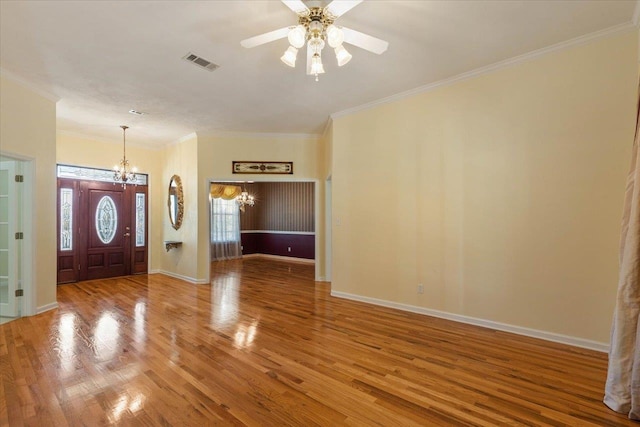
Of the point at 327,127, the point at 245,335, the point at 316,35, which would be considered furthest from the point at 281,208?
the point at 316,35

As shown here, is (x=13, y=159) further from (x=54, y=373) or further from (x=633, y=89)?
(x=633, y=89)

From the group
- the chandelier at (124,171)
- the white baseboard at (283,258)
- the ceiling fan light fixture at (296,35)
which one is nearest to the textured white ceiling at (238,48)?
the ceiling fan light fixture at (296,35)

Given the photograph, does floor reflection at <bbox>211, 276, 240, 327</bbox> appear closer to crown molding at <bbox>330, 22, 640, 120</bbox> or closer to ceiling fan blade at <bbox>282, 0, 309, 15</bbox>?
ceiling fan blade at <bbox>282, 0, 309, 15</bbox>

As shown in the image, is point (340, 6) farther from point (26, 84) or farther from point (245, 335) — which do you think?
point (26, 84)

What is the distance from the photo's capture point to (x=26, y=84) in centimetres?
381

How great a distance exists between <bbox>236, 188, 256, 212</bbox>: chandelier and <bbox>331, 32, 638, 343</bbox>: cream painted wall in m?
6.18

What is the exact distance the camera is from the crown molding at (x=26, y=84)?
11.7 ft

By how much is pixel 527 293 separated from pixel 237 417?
3183 millimetres

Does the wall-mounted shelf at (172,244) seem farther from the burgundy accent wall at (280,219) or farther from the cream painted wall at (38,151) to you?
the burgundy accent wall at (280,219)

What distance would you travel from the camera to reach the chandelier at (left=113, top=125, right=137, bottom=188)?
5.86 meters

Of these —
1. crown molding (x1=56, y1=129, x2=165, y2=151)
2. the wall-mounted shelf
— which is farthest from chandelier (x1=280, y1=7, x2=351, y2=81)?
crown molding (x1=56, y1=129, x2=165, y2=151)

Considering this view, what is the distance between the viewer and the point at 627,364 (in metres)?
2.08

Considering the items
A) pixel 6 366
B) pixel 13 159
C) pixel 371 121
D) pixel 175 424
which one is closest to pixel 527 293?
pixel 371 121

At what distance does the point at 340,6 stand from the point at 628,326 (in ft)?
9.96
